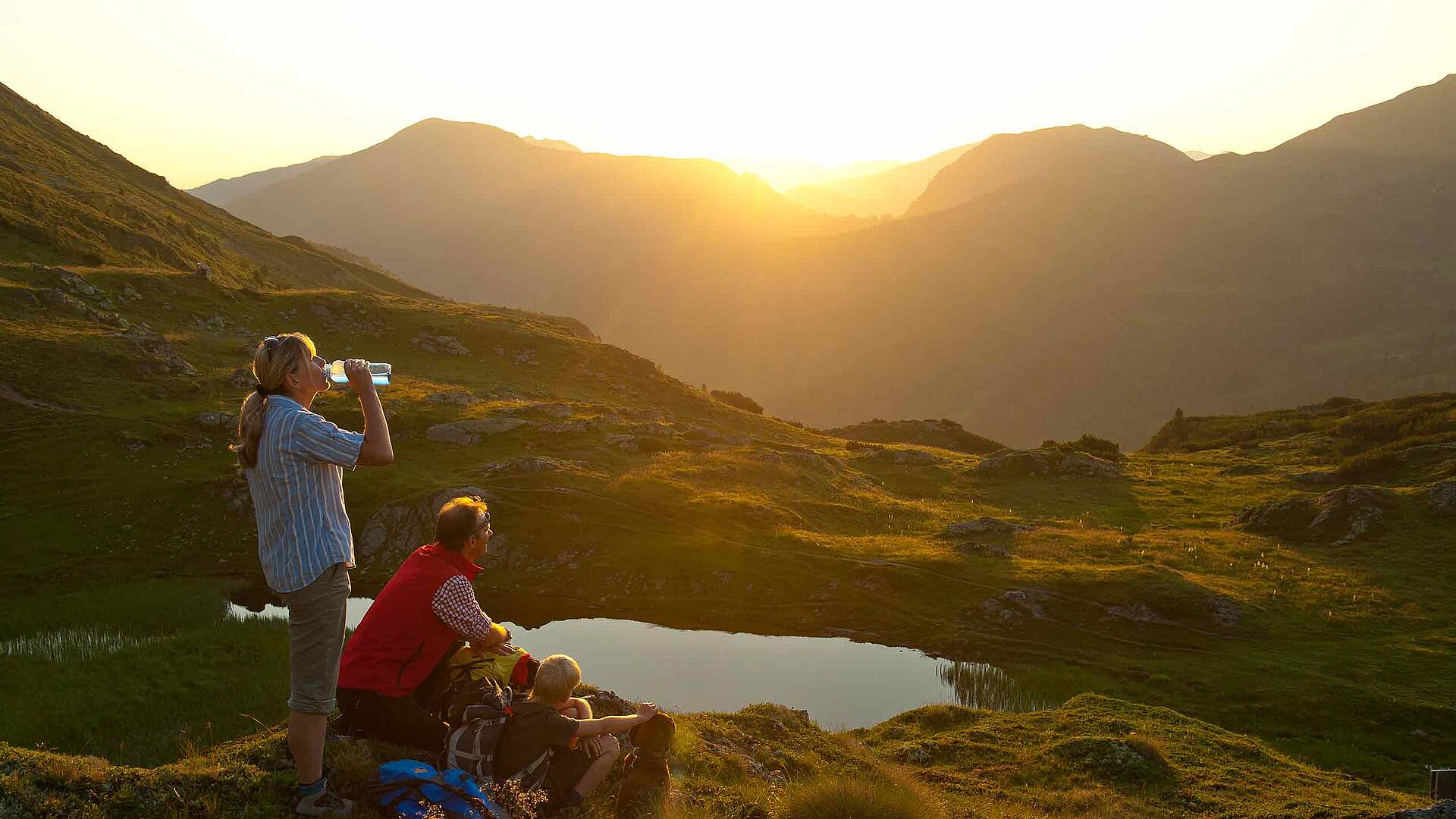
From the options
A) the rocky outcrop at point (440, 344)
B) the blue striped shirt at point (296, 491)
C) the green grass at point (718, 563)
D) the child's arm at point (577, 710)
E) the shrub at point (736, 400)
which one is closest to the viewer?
the blue striped shirt at point (296, 491)

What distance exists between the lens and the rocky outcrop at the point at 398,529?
31875mm

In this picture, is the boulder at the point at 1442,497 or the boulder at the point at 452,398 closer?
the boulder at the point at 1442,497

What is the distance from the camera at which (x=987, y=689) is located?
24156 mm

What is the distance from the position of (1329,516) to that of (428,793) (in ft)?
138

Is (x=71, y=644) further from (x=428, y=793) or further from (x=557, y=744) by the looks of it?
(x=557, y=744)

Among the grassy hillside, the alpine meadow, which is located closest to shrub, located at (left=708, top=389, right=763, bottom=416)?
the alpine meadow

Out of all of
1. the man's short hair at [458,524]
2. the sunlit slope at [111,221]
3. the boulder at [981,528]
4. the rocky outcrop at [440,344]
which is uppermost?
the sunlit slope at [111,221]

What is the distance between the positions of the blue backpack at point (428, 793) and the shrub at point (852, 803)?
4.19 metres

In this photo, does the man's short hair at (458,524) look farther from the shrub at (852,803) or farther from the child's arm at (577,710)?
the shrub at (852,803)

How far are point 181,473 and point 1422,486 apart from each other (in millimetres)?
57470

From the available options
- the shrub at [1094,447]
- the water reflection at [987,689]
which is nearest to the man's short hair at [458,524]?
the water reflection at [987,689]

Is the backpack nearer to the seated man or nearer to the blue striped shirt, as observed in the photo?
the seated man

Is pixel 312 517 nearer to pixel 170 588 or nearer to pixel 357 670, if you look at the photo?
pixel 357 670

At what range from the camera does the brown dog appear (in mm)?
9352
